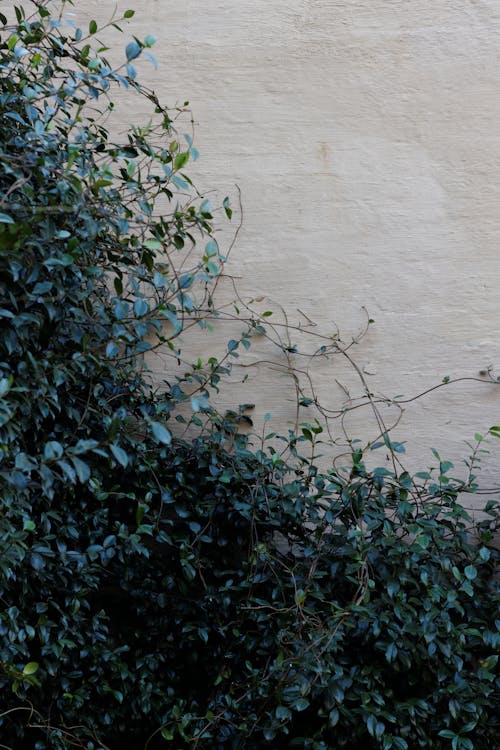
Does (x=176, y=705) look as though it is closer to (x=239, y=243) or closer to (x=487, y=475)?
(x=487, y=475)

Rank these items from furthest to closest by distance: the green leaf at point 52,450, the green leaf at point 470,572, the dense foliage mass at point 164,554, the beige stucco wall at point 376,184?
the beige stucco wall at point 376,184 < the green leaf at point 470,572 < the dense foliage mass at point 164,554 < the green leaf at point 52,450

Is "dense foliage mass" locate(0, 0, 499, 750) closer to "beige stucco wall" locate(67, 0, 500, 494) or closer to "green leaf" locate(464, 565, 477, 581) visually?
"green leaf" locate(464, 565, 477, 581)

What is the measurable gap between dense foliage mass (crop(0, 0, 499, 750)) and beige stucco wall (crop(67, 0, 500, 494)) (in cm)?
45

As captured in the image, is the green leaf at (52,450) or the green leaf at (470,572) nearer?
the green leaf at (52,450)

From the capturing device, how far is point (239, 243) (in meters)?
3.43

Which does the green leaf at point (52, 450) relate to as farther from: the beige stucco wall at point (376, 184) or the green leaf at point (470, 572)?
the green leaf at point (470, 572)

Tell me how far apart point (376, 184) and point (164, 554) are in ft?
6.33

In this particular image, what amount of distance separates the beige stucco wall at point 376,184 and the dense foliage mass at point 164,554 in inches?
17.6

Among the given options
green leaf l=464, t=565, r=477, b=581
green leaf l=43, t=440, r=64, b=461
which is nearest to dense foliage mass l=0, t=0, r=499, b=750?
green leaf l=464, t=565, r=477, b=581

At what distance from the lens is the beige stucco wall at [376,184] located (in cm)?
334

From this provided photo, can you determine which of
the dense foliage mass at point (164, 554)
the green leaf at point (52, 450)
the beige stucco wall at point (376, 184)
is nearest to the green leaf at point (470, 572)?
the dense foliage mass at point (164, 554)

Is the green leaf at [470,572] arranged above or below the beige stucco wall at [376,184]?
below

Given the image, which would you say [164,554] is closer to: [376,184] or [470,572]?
[470,572]

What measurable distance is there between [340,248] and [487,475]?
1.23 meters
